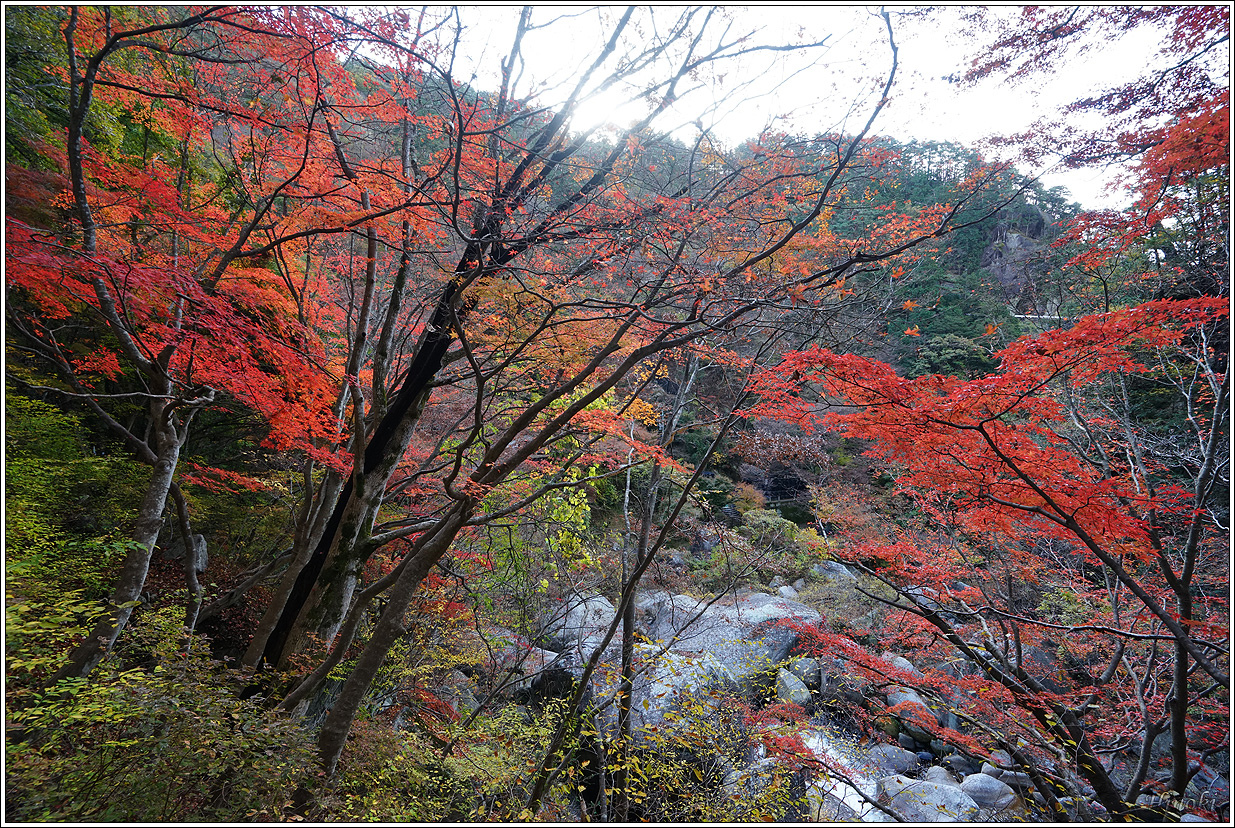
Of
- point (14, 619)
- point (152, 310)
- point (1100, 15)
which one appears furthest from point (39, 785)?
point (1100, 15)

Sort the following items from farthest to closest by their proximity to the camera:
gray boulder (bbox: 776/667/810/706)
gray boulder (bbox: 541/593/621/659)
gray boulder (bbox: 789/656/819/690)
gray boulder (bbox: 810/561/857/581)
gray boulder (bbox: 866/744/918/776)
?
gray boulder (bbox: 810/561/857/581)
gray boulder (bbox: 789/656/819/690)
gray boulder (bbox: 541/593/621/659)
gray boulder (bbox: 776/667/810/706)
gray boulder (bbox: 866/744/918/776)

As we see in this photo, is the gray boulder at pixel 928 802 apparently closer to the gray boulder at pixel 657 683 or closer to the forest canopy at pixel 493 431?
the forest canopy at pixel 493 431

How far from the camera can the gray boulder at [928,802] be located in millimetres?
6539

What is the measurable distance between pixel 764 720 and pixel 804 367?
202 inches

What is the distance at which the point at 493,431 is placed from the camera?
691 cm

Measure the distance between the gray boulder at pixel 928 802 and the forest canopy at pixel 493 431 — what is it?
0.27 ft

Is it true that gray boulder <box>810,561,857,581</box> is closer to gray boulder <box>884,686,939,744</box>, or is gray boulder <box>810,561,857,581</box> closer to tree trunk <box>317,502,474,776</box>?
gray boulder <box>884,686,939,744</box>

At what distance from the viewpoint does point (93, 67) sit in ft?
11.6

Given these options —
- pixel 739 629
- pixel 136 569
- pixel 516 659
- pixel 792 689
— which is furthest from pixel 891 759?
pixel 136 569

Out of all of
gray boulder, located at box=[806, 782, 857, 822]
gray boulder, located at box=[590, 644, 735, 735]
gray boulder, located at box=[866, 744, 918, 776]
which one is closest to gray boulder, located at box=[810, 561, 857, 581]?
gray boulder, located at box=[866, 744, 918, 776]

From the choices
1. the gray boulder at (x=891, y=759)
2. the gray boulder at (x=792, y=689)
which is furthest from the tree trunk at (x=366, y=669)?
the gray boulder at (x=891, y=759)

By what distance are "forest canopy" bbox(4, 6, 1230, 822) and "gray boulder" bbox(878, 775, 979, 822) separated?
82mm

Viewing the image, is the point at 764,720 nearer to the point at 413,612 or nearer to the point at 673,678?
the point at 673,678

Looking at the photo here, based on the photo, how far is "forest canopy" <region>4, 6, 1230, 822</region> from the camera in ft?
11.5
